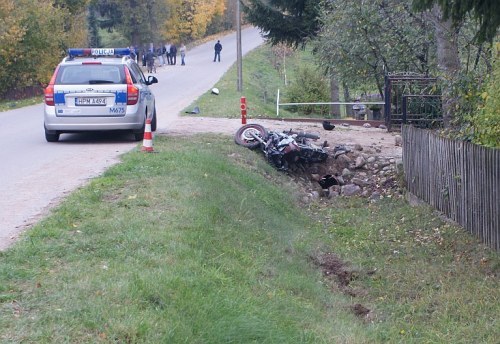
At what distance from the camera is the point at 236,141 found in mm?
17219

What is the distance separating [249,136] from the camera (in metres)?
17.2

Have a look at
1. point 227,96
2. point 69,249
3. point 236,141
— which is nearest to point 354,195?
point 236,141

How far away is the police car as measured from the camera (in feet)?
48.6

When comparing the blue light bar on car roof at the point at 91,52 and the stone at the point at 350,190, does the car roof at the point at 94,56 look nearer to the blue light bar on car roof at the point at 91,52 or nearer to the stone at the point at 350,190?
the blue light bar on car roof at the point at 91,52

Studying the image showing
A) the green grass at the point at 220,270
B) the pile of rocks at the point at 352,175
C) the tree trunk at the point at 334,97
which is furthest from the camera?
the tree trunk at the point at 334,97

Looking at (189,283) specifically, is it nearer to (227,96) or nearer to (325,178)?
(325,178)

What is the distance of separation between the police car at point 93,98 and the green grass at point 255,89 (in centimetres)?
876

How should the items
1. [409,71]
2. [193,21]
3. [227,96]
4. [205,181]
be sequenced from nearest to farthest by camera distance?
[205,181] → [409,71] → [227,96] → [193,21]

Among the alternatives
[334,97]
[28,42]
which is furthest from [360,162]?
[28,42]

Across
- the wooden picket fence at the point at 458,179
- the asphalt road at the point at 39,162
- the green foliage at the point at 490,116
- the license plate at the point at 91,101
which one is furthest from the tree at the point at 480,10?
the license plate at the point at 91,101

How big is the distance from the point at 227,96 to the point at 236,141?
14.3m

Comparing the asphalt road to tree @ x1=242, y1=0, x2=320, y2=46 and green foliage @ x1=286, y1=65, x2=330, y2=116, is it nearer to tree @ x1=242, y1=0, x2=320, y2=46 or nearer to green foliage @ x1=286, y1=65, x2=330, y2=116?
tree @ x1=242, y1=0, x2=320, y2=46

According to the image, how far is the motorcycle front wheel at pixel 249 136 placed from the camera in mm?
17031

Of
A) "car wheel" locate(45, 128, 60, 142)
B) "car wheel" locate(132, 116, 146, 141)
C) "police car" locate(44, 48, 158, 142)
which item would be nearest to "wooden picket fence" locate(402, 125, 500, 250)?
"car wheel" locate(132, 116, 146, 141)
